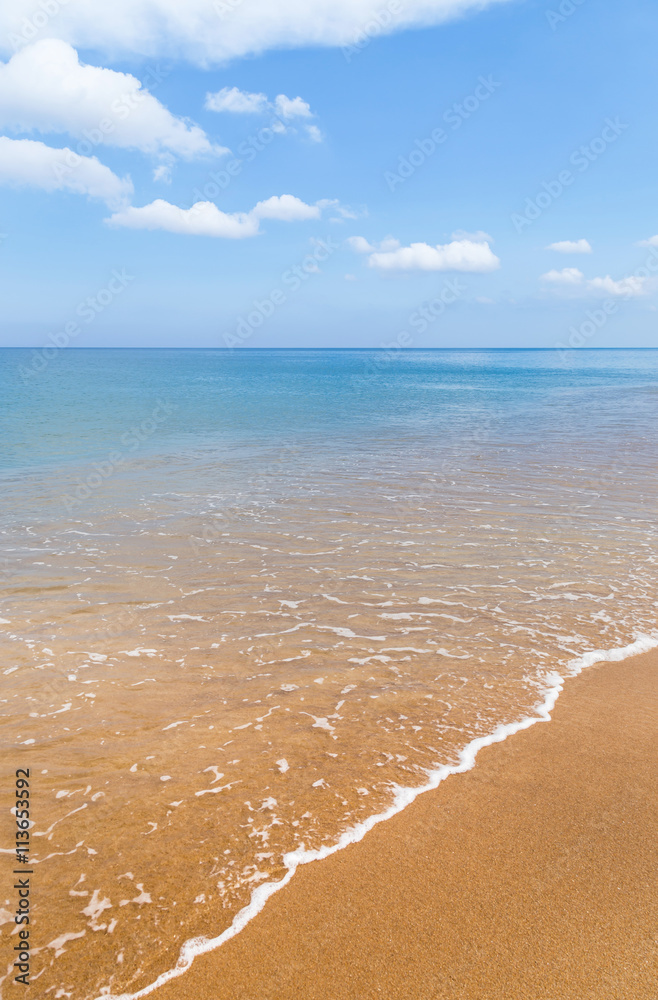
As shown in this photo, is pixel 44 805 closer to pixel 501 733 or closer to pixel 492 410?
pixel 501 733

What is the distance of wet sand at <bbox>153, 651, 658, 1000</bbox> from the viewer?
9.68ft

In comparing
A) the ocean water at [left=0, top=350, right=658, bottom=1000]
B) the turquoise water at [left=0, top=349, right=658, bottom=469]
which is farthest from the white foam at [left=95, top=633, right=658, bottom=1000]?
the turquoise water at [left=0, top=349, right=658, bottom=469]

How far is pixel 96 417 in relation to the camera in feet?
99.9

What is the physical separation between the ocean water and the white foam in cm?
4

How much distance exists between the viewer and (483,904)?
11.0ft

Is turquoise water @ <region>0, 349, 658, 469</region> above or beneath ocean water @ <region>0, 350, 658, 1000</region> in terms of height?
above

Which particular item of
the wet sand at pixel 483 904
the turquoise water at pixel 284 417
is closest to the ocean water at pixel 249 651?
the wet sand at pixel 483 904

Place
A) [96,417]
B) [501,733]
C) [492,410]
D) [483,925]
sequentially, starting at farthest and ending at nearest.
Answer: [492,410] → [96,417] → [501,733] → [483,925]

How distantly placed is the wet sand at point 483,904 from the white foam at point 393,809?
0.19 ft

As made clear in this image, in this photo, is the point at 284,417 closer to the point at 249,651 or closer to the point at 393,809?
the point at 249,651

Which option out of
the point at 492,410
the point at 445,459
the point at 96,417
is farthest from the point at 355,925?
the point at 492,410

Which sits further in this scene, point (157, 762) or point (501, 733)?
point (501, 733)

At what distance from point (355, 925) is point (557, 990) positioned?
1061 mm

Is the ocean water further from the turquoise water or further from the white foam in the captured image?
the turquoise water
